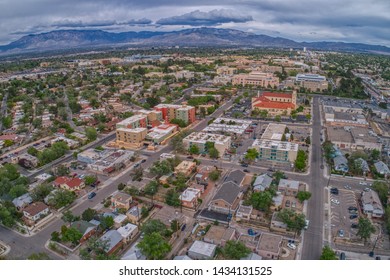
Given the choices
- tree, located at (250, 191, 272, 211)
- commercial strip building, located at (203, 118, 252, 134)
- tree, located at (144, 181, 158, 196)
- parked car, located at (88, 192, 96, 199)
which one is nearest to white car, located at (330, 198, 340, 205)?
tree, located at (250, 191, 272, 211)

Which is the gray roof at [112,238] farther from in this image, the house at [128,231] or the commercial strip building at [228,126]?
the commercial strip building at [228,126]

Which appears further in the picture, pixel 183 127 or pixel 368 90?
pixel 368 90

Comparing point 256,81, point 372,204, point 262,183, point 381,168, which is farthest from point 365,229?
point 256,81

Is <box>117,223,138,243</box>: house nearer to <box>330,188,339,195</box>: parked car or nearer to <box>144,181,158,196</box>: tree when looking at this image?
<box>144,181,158,196</box>: tree

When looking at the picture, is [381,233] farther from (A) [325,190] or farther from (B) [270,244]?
(B) [270,244]
